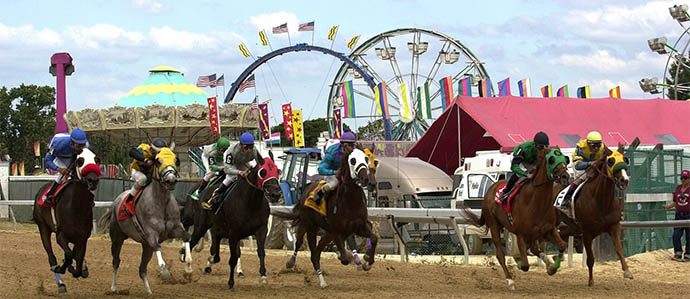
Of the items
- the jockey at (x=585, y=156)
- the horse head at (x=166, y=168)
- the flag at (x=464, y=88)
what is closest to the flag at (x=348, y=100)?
the flag at (x=464, y=88)

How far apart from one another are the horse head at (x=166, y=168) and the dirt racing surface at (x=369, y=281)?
150 centimetres

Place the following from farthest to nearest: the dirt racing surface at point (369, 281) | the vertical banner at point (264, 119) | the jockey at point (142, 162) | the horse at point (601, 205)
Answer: the vertical banner at point (264, 119) < the horse at point (601, 205) < the dirt racing surface at point (369, 281) < the jockey at point (142, 162)


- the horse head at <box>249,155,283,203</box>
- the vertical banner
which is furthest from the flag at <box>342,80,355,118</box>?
the horse head at <box>249,155,283,203</box>

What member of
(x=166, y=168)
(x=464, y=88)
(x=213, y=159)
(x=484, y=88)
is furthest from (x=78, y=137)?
(x=464, y=88)

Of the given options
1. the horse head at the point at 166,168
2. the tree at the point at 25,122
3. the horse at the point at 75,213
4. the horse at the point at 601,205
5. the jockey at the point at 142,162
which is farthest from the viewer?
the tree at the point at 25,122

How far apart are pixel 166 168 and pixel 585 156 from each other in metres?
5.93

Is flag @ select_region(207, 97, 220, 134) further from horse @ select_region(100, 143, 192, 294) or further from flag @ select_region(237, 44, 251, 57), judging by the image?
horse @ select_region(100, 143, 192, 294)

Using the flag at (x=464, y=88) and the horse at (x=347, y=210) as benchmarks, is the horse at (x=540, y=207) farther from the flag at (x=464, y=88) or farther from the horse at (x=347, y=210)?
the flag at (x=464, y=88)

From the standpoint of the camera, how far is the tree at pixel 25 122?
73.7 meters

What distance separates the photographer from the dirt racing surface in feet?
41.1

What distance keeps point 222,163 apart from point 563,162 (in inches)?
228

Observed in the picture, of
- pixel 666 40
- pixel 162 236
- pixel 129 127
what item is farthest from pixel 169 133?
pixel 162 236

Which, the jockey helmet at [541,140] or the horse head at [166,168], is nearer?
the horse head at [166,168]

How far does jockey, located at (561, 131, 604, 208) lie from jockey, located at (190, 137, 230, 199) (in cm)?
522
